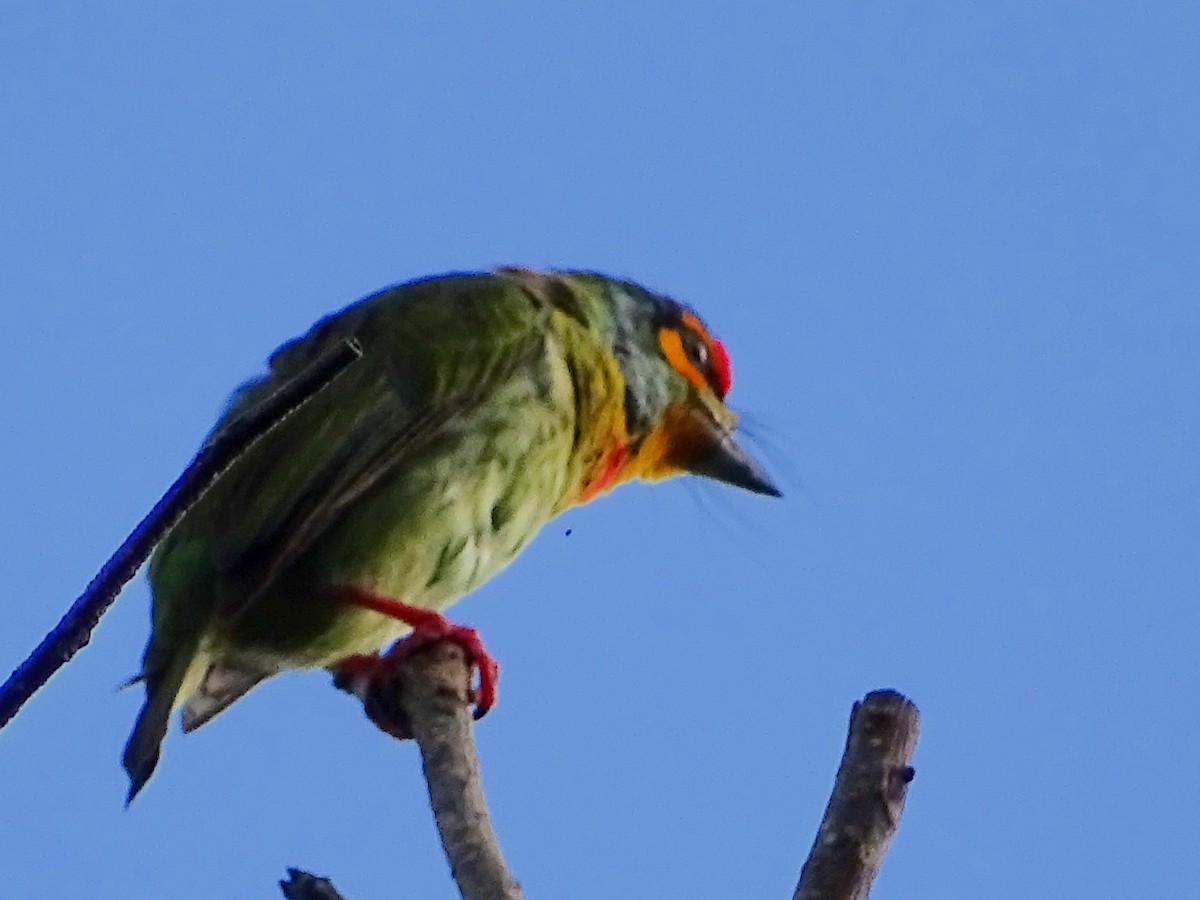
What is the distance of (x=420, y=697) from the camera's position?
9.27 ft

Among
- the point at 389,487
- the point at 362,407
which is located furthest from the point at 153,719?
the point at 362,407

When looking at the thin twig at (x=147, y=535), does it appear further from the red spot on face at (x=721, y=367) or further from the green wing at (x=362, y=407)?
the red spot on face at (x=721, y=367)

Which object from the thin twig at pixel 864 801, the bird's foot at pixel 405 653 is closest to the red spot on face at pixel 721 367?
the bird's foot at pixel 405 653

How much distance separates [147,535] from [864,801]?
115cm

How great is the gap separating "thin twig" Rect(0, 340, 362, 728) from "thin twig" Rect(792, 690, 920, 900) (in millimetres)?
1027

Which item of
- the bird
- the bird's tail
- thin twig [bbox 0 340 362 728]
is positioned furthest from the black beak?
thin twig [bbox 0 340 362 728]

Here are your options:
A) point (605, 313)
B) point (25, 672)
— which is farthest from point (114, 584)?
point (605, 313)

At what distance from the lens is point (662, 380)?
14.6ft

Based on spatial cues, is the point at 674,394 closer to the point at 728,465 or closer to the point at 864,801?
the point at 728,465

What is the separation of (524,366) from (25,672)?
2880mm

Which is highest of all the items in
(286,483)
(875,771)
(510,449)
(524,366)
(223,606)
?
(524,366)

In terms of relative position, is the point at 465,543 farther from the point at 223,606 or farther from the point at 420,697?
the point at 420,697

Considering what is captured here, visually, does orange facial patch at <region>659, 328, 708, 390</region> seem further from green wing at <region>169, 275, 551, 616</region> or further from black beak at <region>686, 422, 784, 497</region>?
green wing at <region>169, 275, 551, 616</region>

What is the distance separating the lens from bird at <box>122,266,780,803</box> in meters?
3.28
